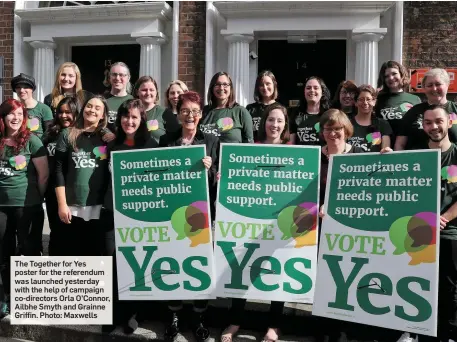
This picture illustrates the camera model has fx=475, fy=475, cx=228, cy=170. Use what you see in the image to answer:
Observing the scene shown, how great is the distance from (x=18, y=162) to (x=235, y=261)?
187 cm

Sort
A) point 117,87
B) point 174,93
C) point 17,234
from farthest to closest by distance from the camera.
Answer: point 174,93
point 117,87
point 17,234

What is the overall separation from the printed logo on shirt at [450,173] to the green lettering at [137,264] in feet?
6.70

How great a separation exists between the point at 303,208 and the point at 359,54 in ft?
14.7

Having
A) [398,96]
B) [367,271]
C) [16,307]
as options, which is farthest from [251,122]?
[16,307]

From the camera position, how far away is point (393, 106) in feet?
13.6

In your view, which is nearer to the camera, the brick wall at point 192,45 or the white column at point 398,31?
the white column at point 398,31

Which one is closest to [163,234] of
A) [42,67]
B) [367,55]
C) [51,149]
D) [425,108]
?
[51,149]

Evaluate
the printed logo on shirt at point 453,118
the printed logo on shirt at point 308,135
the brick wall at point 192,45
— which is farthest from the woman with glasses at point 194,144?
the brick wall at point 192,45

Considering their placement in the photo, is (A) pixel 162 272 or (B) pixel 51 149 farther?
(B) pixel 51 149

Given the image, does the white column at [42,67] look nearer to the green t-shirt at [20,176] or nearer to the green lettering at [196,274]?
the green t-shirt at [20,176]

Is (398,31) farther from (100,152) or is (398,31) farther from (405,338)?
(100,152)

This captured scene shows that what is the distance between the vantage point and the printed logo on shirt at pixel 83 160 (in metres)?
3.59

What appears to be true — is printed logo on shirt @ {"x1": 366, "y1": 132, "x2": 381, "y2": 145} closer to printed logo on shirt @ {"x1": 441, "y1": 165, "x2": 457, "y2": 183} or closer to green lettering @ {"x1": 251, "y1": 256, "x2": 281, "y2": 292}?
printed logo on shirt @ {"x1": 441, "y1": 165, "x2": 457, "y2": 183}

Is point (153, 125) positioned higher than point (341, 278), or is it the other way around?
point (153, 125)
